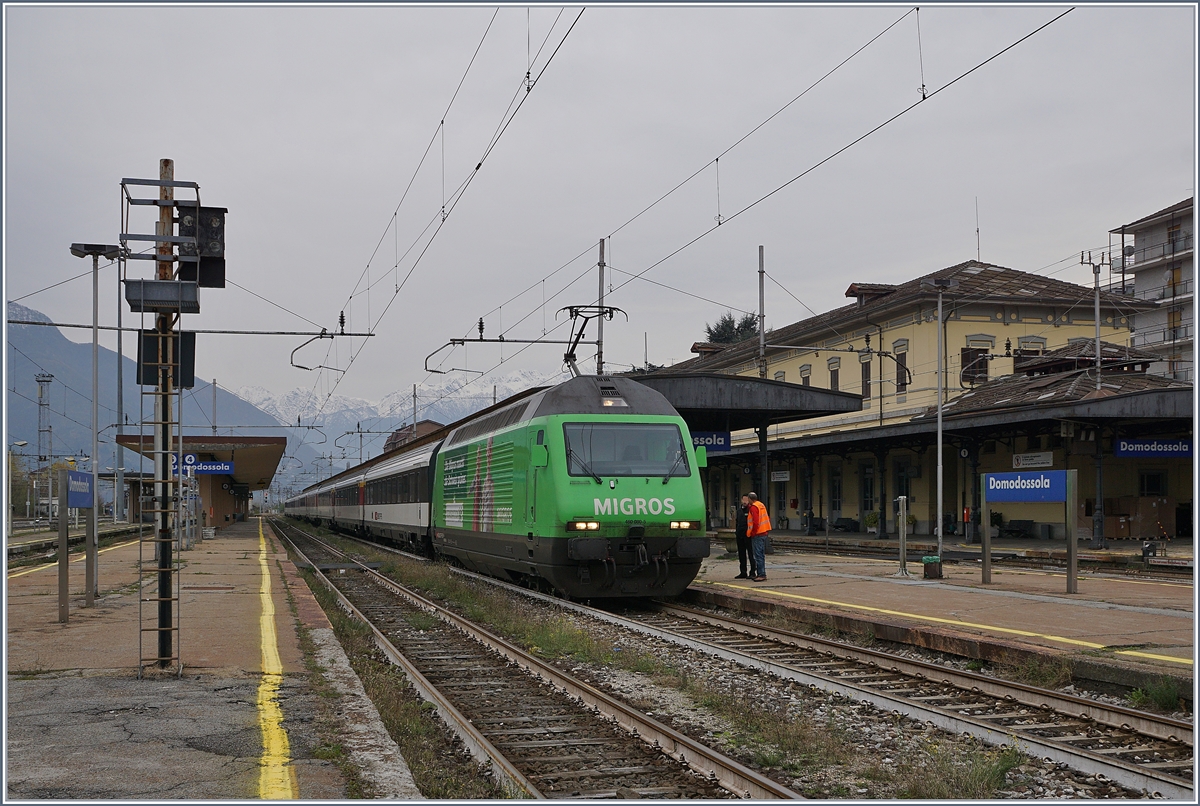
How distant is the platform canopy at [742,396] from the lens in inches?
973

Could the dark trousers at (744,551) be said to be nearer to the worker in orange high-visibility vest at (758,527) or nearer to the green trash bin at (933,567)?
the worker in orange high-visibility vest at (758,527)

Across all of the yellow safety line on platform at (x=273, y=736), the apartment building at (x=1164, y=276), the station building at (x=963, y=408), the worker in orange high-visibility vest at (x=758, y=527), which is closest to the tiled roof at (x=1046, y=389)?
the station building at (x=963, y=408)

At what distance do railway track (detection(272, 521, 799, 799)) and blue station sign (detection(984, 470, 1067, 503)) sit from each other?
840cm

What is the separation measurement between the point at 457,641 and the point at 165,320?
5.25m

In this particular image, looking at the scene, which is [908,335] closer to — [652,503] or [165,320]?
[652,503]

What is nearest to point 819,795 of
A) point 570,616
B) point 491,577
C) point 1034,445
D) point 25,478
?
point 570,616

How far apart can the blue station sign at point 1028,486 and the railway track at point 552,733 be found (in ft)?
27.6

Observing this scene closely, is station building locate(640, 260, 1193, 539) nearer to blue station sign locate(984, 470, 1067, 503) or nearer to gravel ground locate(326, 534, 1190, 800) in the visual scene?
blue station sign locate(984, 470, 1067, 503)

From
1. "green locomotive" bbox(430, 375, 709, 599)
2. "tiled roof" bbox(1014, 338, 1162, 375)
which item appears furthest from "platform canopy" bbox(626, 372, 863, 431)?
"tiled roof" bbox(1014, 338, 1162, 375)

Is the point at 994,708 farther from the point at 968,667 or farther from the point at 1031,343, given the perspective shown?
the point at 1031,343

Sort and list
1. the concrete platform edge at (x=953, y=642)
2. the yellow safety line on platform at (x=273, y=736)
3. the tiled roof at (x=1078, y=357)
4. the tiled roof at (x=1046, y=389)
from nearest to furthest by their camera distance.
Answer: the yellow safety line on platform at (x=273, y=736) → the concrete platform edge at (x=953, y=642) → the tiled roof at (x=1046, y=389) → the tiled roof at (x=1078, y=357)

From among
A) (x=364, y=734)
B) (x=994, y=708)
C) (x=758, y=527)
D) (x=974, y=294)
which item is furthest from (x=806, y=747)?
(x=974, y=294)

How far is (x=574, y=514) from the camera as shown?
1427cm

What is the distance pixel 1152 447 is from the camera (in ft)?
90.1
